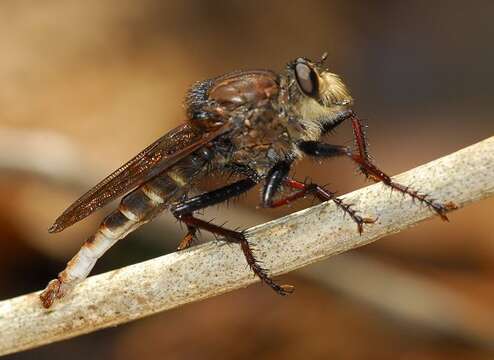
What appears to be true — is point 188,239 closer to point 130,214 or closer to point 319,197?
point 130,214

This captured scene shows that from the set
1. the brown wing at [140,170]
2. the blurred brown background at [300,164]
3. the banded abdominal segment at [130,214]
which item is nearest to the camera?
the banded abdominal segment at [130,214]

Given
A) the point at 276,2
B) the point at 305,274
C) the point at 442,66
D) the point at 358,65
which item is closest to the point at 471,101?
the point at 442,66

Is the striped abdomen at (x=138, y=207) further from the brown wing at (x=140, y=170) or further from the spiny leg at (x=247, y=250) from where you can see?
the spiny leg at (x=247, y=250)

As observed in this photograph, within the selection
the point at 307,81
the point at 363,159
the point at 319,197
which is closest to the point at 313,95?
the point at 307,81

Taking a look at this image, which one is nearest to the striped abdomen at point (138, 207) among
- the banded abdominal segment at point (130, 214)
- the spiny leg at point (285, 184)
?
the banded abdominal segment at point (130, 214)

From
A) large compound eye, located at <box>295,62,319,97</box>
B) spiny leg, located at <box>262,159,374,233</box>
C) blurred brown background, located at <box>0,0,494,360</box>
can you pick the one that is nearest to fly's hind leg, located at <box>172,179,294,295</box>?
spiny leg, located at <box>262,159,374,233</box>

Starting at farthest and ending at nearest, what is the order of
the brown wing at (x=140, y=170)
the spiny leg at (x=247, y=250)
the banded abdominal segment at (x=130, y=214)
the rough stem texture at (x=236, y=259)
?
the brown wing at (x=140, y=170), the banded abdominal segment at (x=130, y=214), the spiny leg at (x=247, y=250), the rough stem texture at (x=236, y=259)

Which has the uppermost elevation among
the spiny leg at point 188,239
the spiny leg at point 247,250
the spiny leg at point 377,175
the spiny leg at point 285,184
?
the spiny leg at point 377,175
